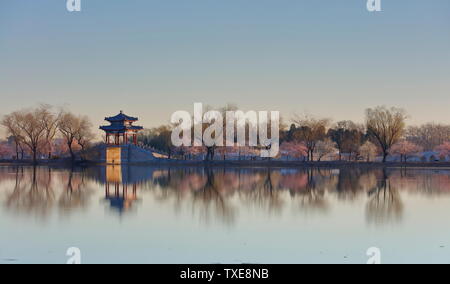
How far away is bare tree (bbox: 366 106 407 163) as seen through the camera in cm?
4972

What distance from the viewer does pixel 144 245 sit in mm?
9180

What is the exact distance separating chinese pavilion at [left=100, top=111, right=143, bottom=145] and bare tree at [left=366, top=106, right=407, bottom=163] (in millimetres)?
27538

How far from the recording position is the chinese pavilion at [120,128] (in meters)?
56.3

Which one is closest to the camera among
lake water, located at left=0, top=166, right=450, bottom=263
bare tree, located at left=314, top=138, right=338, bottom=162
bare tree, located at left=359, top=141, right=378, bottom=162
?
lake water, located at left=0, top=166, right=450, bottom=263

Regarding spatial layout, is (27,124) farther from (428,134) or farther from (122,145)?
(428,134)

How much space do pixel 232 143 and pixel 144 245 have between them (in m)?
41.6

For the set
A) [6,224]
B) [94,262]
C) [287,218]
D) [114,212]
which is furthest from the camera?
[114,212]

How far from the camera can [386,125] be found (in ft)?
165

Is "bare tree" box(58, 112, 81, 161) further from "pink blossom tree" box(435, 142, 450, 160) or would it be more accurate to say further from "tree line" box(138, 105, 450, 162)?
"pink blossom tree" box(435, 142, 450, 160)

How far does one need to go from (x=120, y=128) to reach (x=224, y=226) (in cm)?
4669

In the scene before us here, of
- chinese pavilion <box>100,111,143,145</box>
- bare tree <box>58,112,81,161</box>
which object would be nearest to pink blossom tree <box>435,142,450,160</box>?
chinese pavilion <box>100,111,143,145</box>
